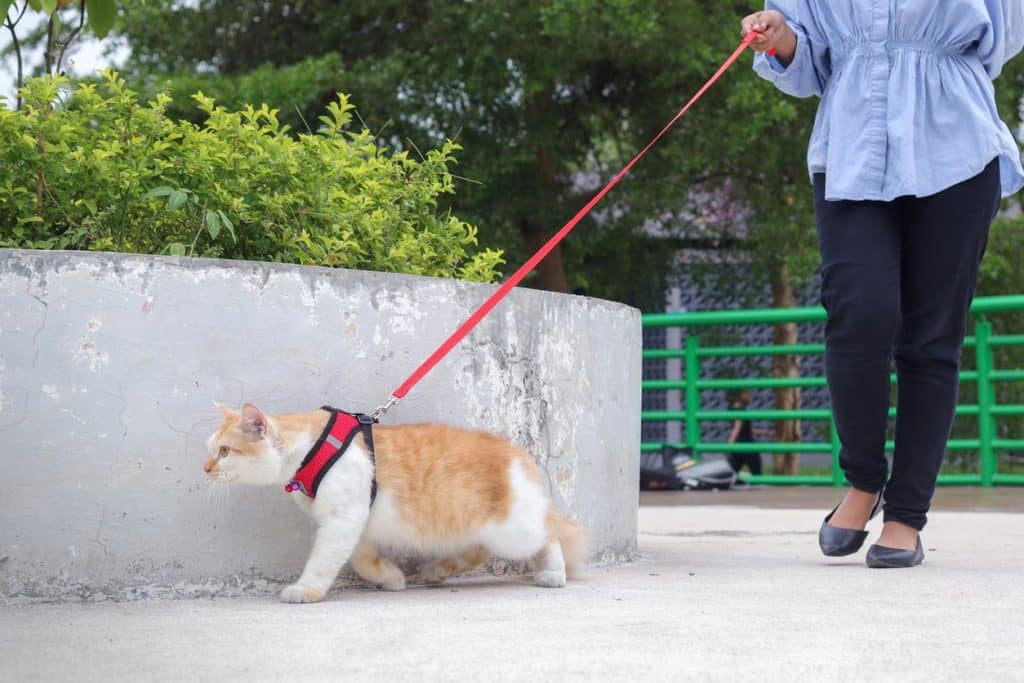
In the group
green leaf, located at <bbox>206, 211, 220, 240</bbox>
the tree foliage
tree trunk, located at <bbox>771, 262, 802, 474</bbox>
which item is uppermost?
the tree foliage

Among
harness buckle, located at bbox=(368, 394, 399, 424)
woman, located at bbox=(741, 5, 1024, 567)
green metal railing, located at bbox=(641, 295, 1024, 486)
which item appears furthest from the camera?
green metal railing, located at bbox=(641, 295, 1024, 486)

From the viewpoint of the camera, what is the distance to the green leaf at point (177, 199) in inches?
122

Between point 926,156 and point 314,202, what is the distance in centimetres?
161

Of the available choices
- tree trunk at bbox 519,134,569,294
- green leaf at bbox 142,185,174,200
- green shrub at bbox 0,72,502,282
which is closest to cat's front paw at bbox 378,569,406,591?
green shrub at bbox 0,72,502,282

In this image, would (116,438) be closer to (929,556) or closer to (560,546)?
(560,546)

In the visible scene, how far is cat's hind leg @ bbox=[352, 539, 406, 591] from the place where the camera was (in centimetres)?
304

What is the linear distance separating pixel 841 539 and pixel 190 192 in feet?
6.50

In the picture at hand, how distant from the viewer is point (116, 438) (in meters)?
2.83

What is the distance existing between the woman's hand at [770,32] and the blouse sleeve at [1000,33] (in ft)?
1.63

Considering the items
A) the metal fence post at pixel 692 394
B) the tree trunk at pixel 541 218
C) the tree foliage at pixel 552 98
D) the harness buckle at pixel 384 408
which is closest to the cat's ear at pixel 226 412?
the harness buckle at pixel 384 408

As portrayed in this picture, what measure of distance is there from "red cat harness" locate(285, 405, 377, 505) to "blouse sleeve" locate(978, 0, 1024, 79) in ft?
6.29

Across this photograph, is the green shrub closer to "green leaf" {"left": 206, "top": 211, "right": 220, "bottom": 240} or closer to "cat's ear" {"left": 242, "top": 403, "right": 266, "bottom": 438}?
"green leaf" {"left": 206, "top": 211, "right": 220, "bottom": 240}

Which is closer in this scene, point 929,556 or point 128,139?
point 128,139

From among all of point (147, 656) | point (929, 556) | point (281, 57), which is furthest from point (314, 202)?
point (281, 57)
